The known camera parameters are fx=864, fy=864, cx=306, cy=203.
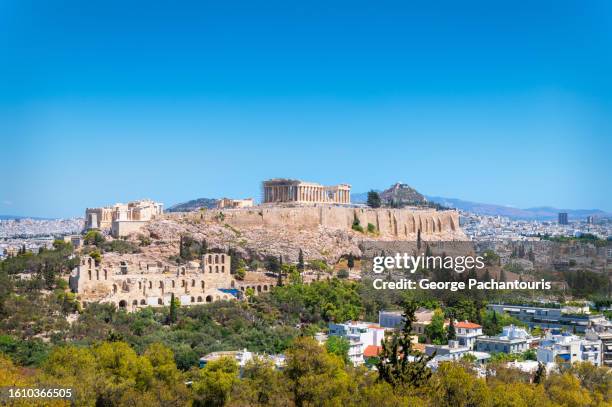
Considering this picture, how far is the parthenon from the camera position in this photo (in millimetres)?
62062

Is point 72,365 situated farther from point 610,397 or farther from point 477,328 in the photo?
point 477,328

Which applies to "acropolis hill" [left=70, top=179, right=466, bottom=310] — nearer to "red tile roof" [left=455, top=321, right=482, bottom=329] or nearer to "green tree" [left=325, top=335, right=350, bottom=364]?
"green tree" [left=325, top=335, right=350, bottom=364]

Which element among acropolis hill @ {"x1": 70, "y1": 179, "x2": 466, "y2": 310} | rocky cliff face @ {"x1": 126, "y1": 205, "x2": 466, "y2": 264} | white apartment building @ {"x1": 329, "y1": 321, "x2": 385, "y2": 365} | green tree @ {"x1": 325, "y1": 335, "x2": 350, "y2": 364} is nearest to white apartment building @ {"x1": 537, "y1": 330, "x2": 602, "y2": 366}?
white apartment building @ {"x1": 329, "y1": 321, "x2": 385, "y2": 365}

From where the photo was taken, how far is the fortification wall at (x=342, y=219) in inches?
2110

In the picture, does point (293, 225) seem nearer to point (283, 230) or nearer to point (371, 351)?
point (283, 230)

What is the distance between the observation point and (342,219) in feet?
193

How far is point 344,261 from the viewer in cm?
5381

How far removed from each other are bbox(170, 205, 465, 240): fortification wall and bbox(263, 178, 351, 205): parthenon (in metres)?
3.51

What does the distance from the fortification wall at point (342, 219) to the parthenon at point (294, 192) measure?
3509 mm

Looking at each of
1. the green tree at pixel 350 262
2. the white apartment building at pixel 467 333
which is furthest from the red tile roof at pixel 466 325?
the green tree at pixel 350 262

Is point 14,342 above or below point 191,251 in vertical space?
below

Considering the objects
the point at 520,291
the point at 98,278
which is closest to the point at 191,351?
the point at 98,278

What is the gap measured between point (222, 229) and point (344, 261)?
319 inches

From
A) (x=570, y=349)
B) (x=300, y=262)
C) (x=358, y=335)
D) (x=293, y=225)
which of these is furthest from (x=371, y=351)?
(x=293, y=225)
